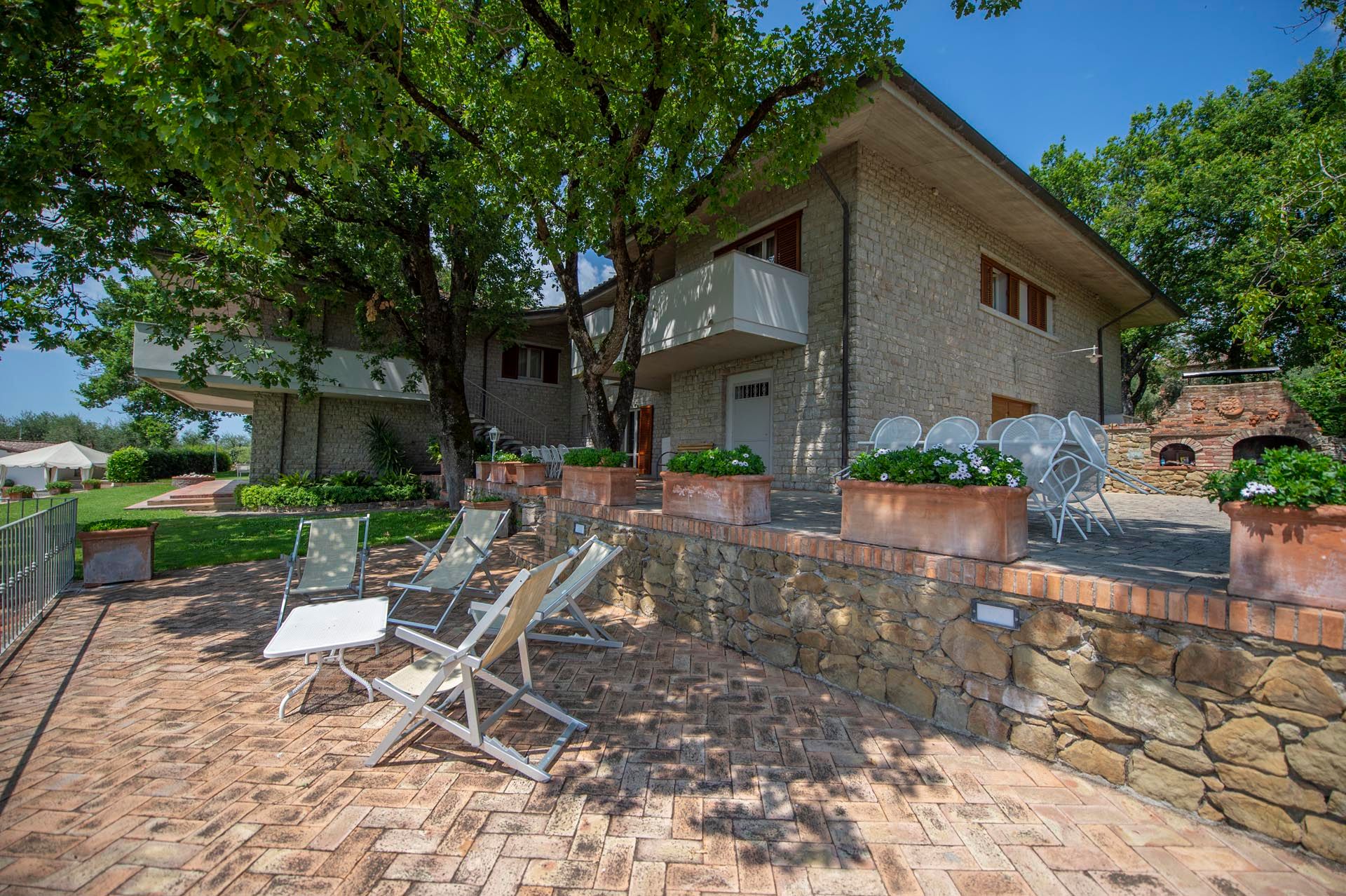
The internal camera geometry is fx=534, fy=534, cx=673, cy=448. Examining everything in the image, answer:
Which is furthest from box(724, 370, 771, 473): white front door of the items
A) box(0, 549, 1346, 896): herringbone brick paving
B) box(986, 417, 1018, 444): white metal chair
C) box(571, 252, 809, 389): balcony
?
box(0, 549, 1346, 896): herringbone brick paving

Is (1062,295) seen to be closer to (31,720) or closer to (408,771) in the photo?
(408,771)

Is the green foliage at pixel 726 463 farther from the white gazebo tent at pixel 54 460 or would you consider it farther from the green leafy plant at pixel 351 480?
the white gazebo tent at pixel 54 460

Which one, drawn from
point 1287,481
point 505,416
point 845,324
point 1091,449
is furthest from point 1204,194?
point 505,416

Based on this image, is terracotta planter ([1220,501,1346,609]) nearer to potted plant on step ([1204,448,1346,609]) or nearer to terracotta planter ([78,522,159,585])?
potted plant on step ([1204,448,1346,609])

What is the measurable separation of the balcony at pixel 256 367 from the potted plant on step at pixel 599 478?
896 cm

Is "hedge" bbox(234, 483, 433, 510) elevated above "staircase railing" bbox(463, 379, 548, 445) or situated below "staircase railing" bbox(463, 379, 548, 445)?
below

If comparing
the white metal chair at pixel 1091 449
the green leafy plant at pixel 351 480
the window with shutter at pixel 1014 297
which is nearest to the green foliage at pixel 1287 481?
the white metal chair at pixel 1091 449

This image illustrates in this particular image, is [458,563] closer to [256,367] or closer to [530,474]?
[530,474]

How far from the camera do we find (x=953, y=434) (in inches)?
188

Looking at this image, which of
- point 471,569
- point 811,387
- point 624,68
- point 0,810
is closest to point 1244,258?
point 811,387

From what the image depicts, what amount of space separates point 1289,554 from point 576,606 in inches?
144

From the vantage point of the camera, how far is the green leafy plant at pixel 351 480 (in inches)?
522

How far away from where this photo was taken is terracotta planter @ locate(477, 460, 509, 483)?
8984 mm

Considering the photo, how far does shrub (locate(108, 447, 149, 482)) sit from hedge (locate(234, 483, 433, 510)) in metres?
12.7
